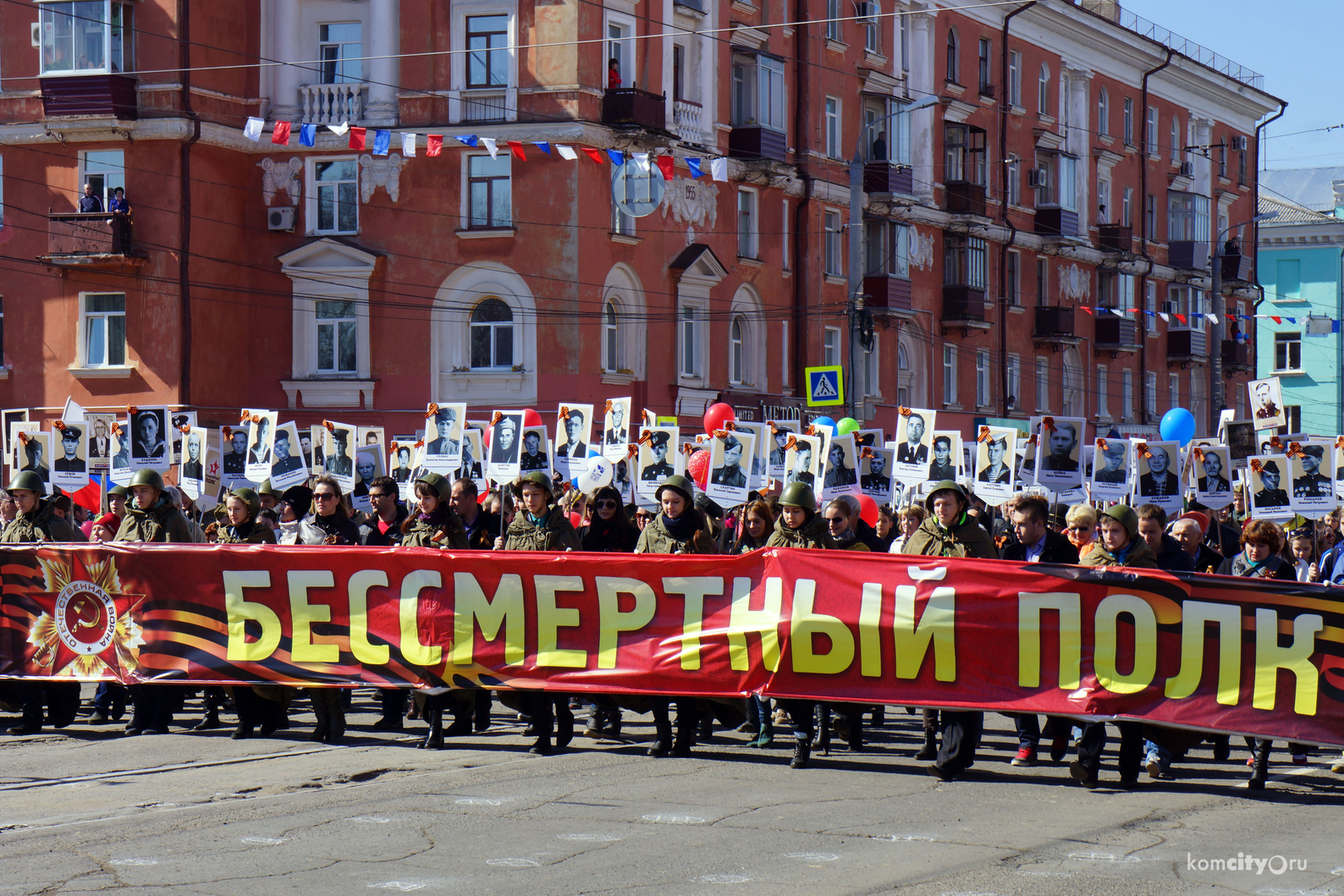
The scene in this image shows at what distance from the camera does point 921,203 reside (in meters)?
43.6

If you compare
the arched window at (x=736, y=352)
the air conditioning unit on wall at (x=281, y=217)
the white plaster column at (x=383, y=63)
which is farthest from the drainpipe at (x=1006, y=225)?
the air conditioning unit on wall at (x=281, y=217)

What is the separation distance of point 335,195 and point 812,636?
25316 millimetres

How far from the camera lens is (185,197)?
32.9 meters

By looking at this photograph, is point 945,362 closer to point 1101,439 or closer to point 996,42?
point 996,42

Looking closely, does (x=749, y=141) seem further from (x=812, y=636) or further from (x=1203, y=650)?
(x=1203, y=650)

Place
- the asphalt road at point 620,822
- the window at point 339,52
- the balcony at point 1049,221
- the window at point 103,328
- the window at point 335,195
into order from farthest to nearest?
1. the balcony at point 1049,221
2. the window at point 335,195
3. the window at point 339,52
4. the window at point 103,328
5. the asphalt road at point 620,822

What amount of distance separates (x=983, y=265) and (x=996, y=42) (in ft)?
19.9

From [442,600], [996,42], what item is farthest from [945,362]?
[442,600]

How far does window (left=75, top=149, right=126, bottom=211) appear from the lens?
33.1 m

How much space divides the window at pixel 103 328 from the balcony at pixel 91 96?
3.42 meters

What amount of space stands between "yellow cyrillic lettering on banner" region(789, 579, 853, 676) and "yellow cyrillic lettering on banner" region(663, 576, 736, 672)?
0.56m

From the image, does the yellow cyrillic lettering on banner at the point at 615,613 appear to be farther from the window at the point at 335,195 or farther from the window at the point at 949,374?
the window at the point at 949,374

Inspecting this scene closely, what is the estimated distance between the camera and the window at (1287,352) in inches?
2667

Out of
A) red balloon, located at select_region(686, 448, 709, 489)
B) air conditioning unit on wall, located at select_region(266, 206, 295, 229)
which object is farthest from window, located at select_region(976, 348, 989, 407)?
red balloon, located at select_region(686, 448, 709, 489)
